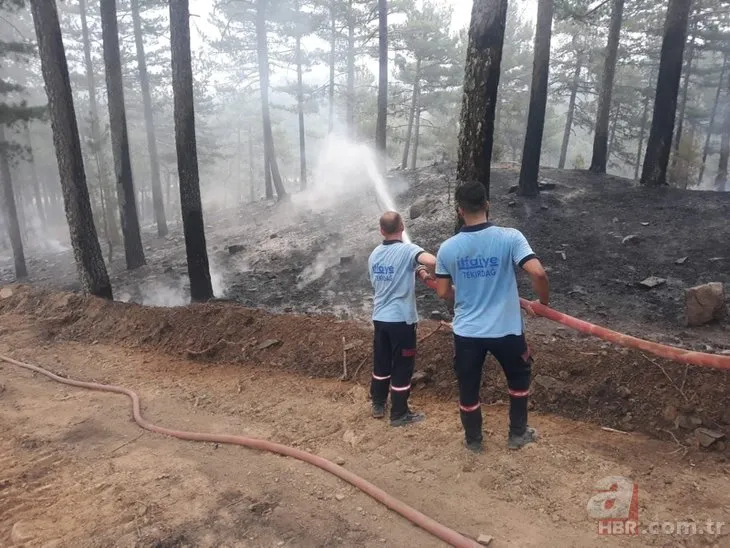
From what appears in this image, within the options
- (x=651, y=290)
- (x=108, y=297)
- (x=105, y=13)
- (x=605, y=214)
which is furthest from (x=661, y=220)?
(x=105, y=13)

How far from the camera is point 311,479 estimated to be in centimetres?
387

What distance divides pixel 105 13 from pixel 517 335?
15773 mm

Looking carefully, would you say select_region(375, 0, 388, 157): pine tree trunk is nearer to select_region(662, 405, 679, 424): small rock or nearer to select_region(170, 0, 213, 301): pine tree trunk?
select_region(170, 0, 213, 301): pine tree trunk

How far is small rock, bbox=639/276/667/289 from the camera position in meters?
7.93

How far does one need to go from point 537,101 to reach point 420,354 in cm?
Result: 1027

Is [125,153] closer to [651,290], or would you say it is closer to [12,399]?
[12,399]

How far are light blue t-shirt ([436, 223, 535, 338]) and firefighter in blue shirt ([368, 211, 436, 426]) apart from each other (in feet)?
1.90

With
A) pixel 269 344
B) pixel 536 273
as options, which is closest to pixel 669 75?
pixel 536 273

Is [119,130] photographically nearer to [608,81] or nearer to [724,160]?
[608,81]

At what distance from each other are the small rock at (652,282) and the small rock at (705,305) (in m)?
1.47

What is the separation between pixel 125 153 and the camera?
571 inches

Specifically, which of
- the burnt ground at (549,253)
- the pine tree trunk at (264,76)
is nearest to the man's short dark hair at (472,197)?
the burnt ground at (549,253)

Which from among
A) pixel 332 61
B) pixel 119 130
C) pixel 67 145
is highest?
pixel 332 61

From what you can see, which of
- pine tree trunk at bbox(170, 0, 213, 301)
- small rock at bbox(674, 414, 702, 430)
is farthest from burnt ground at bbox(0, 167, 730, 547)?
pine tree trunk at bbox(170, 0, 213, 301)
